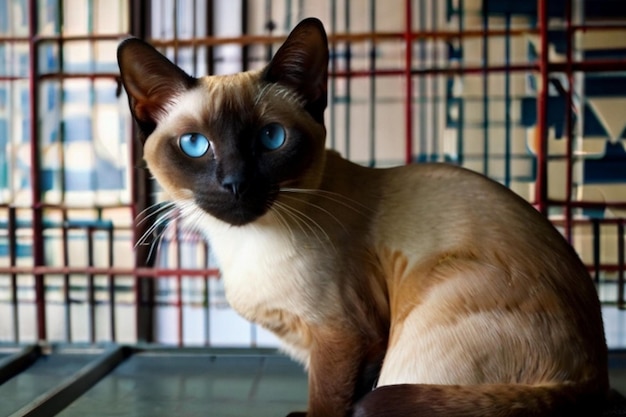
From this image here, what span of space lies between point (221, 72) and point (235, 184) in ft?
3.01

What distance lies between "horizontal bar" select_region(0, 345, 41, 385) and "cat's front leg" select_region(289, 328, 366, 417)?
0.80 metres

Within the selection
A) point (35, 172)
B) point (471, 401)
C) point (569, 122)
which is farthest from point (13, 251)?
point (569, 122)

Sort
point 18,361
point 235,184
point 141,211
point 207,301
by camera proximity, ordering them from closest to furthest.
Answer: point 235,184 < point 18,361 < point 141,211 < point 207,301

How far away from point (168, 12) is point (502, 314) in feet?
4.23

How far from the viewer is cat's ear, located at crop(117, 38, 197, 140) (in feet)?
3.27

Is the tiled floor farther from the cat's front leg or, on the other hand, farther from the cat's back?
the cat's back

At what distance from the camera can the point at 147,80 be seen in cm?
104

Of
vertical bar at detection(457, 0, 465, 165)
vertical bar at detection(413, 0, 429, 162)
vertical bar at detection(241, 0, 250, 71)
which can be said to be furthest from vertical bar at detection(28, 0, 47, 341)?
vertical bar at detection(457, 0, 465, 165)

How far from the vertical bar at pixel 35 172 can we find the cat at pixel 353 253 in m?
0.68

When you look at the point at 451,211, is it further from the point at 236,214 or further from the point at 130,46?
the point at 130,46

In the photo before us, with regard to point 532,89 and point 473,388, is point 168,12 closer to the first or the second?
point 532,89

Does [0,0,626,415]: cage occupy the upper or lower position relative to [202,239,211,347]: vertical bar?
upper

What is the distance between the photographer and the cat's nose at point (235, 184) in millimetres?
933

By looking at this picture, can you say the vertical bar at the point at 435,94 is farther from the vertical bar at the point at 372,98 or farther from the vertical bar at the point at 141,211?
the vertical bar at the point at 141,211
